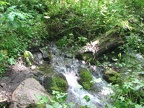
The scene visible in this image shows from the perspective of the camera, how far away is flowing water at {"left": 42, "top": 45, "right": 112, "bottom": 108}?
4312 millimetres

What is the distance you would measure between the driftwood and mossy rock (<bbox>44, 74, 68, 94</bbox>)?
130 cm

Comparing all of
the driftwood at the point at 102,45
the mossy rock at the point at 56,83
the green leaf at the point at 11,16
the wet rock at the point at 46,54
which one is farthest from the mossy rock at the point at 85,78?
the green leaf at the point at 11,16

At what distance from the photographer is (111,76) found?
16.3 feet

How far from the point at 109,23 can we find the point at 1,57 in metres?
3.49

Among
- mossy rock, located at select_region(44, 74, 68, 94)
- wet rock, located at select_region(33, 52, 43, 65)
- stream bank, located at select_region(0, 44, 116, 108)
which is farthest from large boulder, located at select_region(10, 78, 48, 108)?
wet rock, located at select_region(33, 52, 43, 65)

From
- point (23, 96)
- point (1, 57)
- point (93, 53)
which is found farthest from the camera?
point (93, 53)

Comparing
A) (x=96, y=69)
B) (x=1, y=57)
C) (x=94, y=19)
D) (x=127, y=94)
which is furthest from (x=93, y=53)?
(x=1, y=57)

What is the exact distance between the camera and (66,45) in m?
5.79

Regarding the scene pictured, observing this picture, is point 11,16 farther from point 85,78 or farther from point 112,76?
point 112,76

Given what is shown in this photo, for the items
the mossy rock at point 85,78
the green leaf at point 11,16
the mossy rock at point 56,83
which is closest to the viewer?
the green leaf at point 11,16

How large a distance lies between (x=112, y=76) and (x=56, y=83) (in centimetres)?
152

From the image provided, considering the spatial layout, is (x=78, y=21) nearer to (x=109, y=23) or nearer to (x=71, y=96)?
(x=109, y=23)

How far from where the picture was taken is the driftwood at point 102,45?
555cm

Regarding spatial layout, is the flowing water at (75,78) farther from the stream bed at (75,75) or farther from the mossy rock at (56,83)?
the mossy rock at (56,83)
